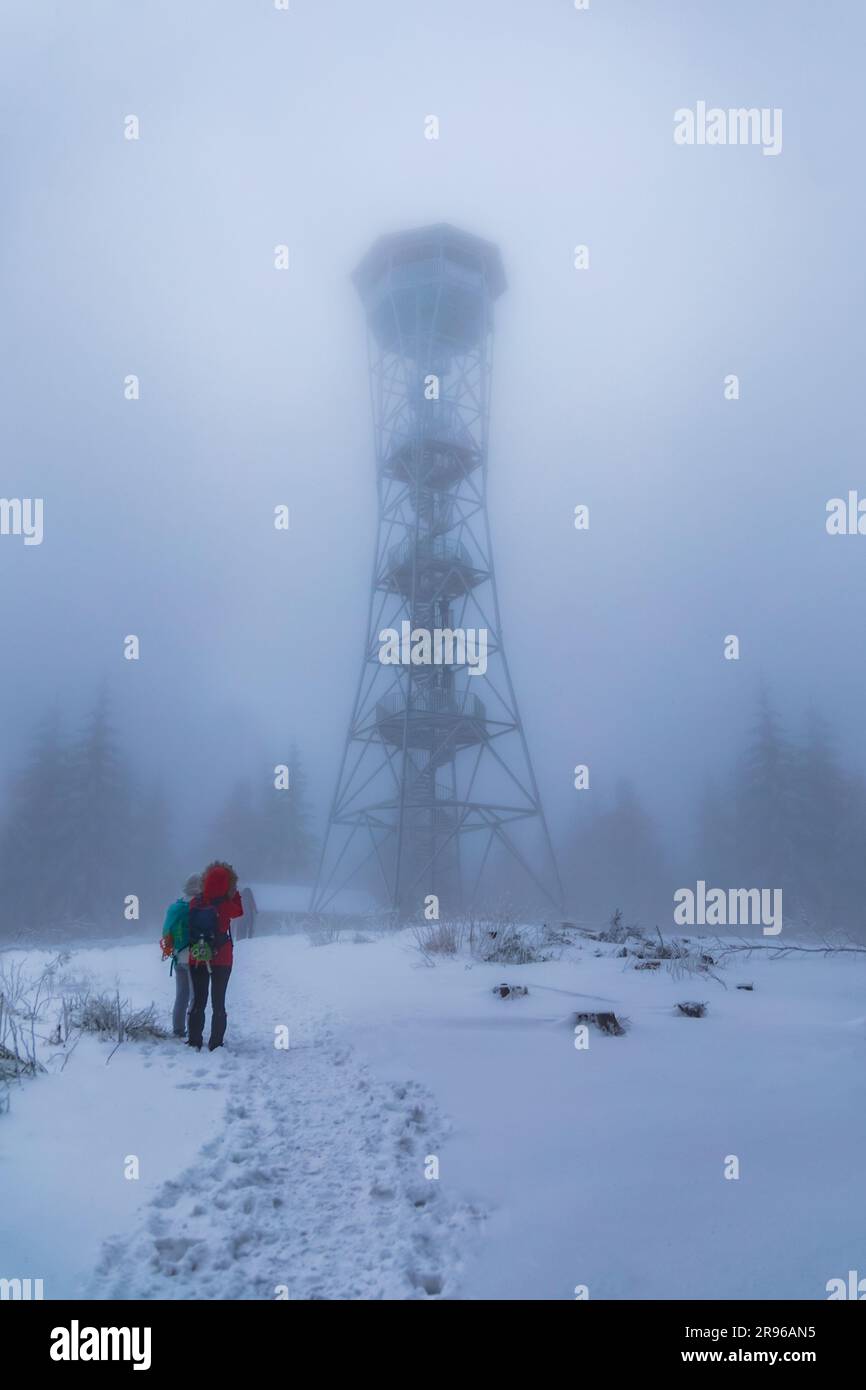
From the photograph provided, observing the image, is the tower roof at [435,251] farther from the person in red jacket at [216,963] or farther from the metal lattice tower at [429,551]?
the person in red jacket at [216,963]

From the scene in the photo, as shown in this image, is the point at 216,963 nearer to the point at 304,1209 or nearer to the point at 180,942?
the point at 180,942

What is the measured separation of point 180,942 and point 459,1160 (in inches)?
145

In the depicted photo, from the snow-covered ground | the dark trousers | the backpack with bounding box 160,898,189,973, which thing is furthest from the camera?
the backpack with bounding box 160,898,189,973

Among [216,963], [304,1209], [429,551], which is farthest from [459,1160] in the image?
[429,551]

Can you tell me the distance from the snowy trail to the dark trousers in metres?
1.05

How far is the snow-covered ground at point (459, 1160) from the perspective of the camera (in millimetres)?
3113

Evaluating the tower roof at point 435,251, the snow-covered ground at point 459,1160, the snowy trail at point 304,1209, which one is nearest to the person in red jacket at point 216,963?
the snow-covered ground at point 459,1160

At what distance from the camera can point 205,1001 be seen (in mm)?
6867

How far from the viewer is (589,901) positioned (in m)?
53.9

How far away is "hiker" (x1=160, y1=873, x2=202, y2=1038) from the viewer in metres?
7.05

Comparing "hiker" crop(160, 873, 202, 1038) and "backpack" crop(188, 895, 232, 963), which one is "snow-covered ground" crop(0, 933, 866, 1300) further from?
"backpack" crop(188, 895, 232, 963)

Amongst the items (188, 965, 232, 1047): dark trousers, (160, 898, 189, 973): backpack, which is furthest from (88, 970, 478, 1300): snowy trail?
(160, 898, 189, 973): backpack
